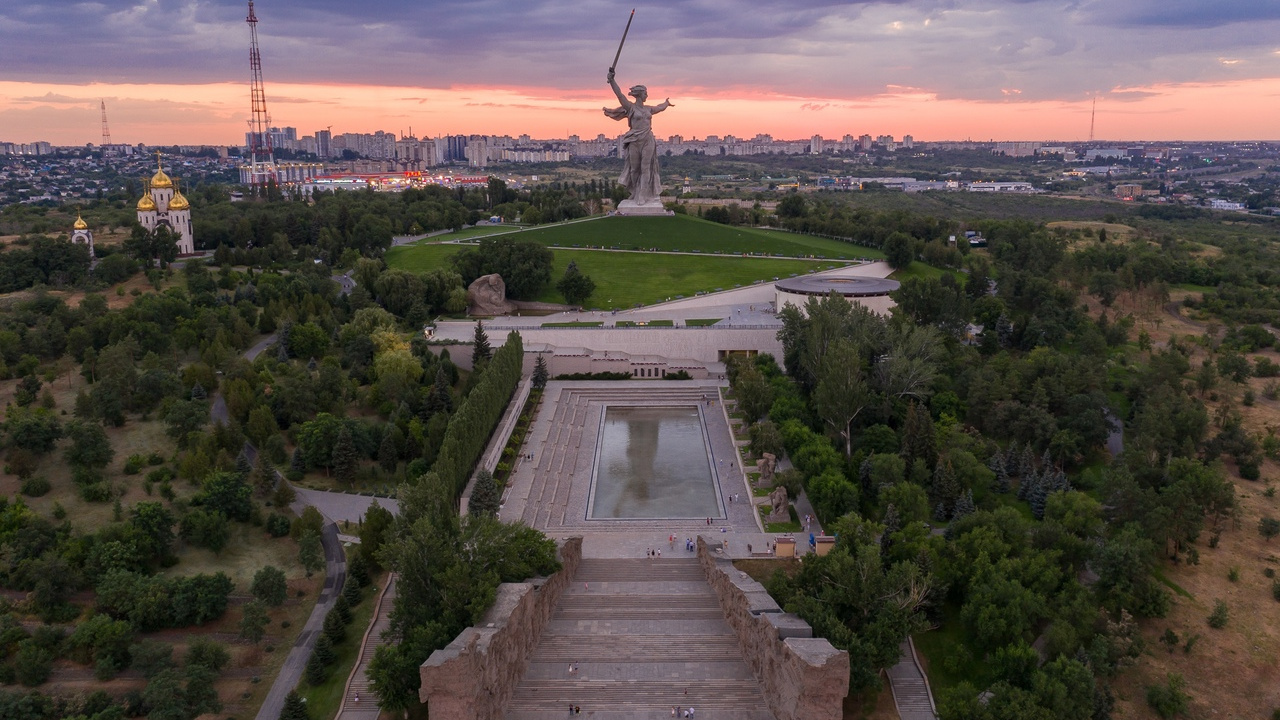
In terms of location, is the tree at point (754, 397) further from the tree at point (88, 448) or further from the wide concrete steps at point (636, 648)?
the tree at point (88, 448)

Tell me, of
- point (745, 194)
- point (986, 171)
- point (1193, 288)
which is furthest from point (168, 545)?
point (986, 171)

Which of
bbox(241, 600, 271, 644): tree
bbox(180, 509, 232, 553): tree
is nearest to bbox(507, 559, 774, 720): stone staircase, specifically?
bbox(241, 600, 271, 644): tree

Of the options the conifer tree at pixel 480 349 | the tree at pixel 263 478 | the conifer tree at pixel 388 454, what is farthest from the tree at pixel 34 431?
the conifer tree at pixel 480 349

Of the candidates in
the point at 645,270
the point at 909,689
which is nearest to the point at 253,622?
the point at 909,689

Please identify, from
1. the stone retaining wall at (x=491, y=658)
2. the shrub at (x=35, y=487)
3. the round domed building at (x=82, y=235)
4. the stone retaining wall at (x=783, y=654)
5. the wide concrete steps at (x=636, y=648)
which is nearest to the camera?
the stone retaining wall at (x=491, y=658)

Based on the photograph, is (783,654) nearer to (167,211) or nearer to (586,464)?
(586,464)

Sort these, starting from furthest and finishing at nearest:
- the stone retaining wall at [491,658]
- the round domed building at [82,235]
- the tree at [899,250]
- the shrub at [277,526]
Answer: the tree at [899,250] < the round domed building at [82,235] < the shrub at [277,526] < the stone retaining wall at [491,658]
